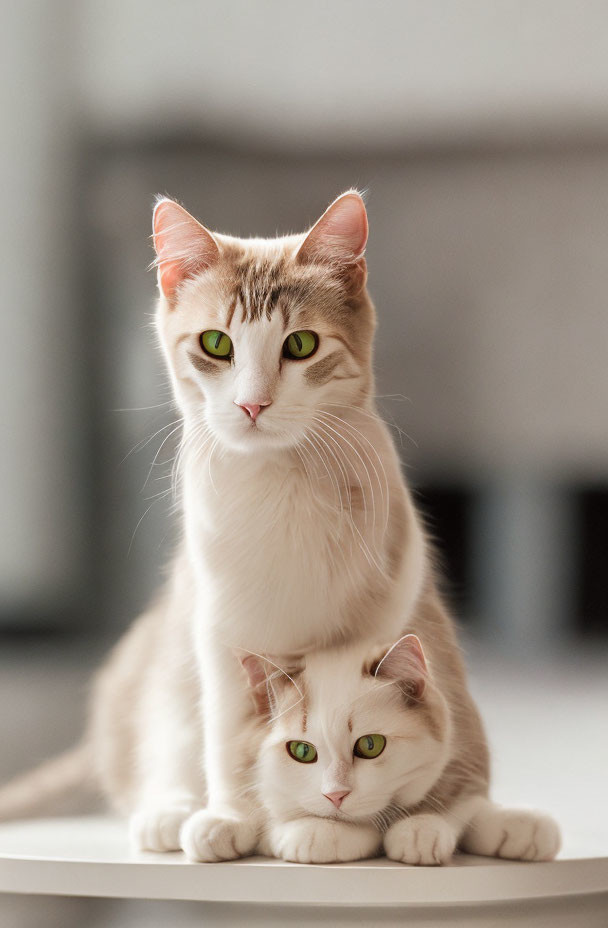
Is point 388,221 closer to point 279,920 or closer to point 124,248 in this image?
point 124,248

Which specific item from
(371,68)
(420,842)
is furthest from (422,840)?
(371,68)

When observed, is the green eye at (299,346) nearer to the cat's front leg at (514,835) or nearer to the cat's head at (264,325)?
the cat's head at (264,325)

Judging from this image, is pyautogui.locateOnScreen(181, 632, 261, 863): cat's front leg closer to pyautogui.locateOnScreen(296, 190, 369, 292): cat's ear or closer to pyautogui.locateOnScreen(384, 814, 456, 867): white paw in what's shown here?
pyautogui.locateOnScreen(384, 814, 456, 867): white paw

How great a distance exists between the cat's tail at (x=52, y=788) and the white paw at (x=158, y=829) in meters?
0.21

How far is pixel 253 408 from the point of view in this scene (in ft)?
2.31

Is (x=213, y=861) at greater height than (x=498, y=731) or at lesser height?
greater

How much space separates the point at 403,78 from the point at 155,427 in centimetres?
56

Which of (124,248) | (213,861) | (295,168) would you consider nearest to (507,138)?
(295,168)

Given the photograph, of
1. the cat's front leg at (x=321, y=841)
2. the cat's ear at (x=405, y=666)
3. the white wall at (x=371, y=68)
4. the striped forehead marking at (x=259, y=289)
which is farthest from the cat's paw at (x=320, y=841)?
the white wall at (x=371, y=68)

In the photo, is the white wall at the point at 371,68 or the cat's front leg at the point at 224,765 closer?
the cat's front leg at the point at 224,765

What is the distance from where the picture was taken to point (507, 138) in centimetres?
121

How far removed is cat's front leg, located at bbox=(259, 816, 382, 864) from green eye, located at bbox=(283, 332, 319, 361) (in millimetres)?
372

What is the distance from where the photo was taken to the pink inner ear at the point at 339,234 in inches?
28.7

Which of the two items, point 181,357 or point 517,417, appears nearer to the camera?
point 181,357
